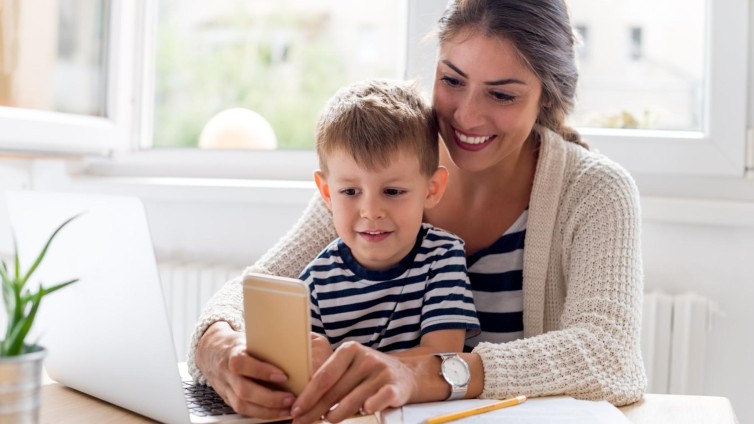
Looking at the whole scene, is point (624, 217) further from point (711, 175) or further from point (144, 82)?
point (144, 82)

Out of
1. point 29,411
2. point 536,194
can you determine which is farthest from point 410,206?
point 29,411

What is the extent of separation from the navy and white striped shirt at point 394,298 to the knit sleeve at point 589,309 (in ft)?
0.40

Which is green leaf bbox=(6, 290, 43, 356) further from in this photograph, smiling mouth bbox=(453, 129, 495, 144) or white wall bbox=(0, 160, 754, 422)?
white wall bbox=(0, 160, 754, 422)

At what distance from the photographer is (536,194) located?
1501 mm

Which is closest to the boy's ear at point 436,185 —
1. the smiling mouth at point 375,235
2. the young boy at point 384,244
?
the young boy at point 384,244

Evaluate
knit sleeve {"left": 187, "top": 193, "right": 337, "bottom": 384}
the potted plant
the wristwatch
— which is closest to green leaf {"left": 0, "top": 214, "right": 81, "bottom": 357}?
the potted plant

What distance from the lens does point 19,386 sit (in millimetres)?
707

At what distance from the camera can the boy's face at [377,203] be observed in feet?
4.06

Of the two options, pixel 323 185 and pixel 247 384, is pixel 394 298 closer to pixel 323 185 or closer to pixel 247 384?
pixel 323 185

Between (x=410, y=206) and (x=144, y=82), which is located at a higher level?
(x=144, y=82)

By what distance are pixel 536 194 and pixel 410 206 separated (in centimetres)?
33

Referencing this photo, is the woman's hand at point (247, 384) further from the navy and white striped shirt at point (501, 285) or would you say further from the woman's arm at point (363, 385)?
the navy and white striped shirt at point (501, 285)

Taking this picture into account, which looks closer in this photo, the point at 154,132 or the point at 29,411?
the point at 29,411

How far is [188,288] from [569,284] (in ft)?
4.06
